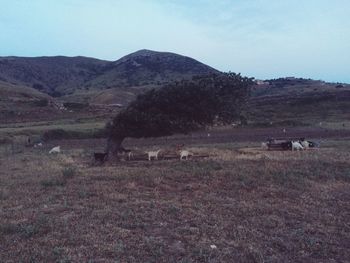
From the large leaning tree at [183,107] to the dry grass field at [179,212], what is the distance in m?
2.31

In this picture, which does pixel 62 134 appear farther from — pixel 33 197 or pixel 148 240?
pixel 148 240

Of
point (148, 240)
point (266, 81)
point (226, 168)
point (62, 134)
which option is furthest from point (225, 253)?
point (266, 81)

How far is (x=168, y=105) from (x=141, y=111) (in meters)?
1.28

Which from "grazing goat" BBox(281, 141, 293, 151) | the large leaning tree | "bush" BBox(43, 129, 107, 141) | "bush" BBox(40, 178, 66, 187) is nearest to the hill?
"bush" BBox(43, 129, 107, 141)

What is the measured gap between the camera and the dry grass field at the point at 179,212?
9.92 metres

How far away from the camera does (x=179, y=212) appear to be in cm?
1298

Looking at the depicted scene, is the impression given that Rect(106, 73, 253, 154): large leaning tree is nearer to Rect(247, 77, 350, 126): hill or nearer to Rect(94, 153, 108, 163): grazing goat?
Rect(94, 153, 108, 163): grazing goat

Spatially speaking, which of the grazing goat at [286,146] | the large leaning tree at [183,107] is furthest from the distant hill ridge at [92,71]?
the large leaning tree at [183,107]

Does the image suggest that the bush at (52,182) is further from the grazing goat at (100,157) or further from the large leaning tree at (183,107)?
the large leaning tree at (183,107)

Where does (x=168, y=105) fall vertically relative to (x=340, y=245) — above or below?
above

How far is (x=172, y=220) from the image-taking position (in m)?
12.2

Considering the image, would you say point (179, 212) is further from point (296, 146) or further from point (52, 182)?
point (296, 146)

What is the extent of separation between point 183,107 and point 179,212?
11153 millimetres

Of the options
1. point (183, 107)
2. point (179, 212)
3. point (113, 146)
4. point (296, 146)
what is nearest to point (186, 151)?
point (183, 107)
